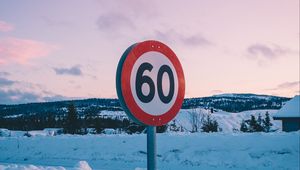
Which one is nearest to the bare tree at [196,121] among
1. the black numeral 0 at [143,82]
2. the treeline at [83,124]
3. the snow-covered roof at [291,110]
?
the treeline at [83,124]

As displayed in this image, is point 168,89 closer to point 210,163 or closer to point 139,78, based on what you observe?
point 139,78

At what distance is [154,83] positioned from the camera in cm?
266

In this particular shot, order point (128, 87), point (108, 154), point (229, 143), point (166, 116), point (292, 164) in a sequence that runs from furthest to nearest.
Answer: point (108, 154)
point (229, 143)
point (292, 164)
point (166, 116)
point (128, 87)

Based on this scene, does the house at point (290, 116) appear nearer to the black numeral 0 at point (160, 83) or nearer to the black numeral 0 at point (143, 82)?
the black numeral 0 at point (160, 83)

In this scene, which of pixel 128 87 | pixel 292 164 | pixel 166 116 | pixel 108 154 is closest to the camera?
pixel 128 87

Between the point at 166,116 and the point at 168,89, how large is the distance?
192mm

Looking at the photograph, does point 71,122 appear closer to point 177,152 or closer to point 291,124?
point 291,124

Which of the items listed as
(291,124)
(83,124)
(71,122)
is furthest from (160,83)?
(83,124)

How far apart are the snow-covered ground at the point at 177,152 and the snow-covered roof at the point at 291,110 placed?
1517 centimetres

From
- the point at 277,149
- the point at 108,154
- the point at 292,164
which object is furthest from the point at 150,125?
the point at 108,154

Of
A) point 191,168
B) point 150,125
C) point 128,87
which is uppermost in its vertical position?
point 128,87

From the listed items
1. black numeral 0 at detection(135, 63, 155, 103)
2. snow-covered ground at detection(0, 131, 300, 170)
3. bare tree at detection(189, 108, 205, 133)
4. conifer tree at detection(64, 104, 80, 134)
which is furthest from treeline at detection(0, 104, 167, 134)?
black numeral 0 at detection(135, 63, 155, 103)

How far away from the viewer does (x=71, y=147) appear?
70.9 feet

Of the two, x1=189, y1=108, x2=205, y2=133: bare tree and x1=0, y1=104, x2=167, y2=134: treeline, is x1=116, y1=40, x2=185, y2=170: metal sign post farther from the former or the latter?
x1=189, y1=108, x2=205, y2=133: bare tree
